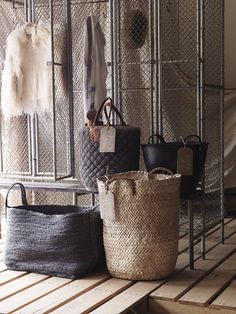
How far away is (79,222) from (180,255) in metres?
0.87

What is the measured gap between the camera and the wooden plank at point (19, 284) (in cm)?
282

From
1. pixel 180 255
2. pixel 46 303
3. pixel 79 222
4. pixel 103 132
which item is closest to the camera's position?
pixel 46 303

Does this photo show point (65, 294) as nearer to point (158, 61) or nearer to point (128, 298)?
point (128, 298)

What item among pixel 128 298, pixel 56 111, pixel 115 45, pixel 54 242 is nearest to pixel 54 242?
pixel 54 242

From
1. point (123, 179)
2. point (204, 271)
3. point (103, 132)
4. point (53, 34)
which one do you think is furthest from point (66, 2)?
point (204, 271)

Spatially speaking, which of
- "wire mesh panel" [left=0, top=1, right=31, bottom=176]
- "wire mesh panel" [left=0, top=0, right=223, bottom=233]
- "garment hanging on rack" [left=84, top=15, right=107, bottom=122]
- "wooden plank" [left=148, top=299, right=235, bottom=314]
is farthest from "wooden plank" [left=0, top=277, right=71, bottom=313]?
"wire mesh panel" [left=0, top=1, right=31, bottom=176]

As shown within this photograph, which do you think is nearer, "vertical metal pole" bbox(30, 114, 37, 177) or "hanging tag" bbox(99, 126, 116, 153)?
"hanging tag" bbox(99, 126, 116, 153)

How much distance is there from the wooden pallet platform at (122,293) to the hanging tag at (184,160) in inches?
23.6

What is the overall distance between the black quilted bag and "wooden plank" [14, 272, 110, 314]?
1.97 ft

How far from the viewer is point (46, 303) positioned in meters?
2.64

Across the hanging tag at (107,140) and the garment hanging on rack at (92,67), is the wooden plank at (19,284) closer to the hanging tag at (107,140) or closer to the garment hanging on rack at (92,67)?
the hanging tag at (107,140)

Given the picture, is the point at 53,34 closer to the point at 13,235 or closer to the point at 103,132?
the point at 103,132

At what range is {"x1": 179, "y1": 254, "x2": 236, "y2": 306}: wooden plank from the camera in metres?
2.64

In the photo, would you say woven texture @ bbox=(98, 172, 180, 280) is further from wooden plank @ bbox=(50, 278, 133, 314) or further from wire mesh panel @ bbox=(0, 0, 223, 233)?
wire mesh panel @ bbox=(0, 0, 223, 233)
